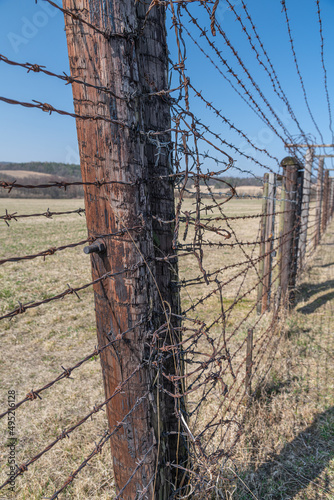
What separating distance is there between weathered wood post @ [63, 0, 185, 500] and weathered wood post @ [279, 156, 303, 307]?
3.37m

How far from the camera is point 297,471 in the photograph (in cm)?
240

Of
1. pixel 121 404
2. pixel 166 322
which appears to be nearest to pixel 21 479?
pixel 121 404

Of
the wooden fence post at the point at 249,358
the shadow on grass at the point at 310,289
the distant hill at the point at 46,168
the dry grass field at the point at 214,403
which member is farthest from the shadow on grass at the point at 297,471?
the distant hill at the point at 46,168

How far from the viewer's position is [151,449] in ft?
4.58

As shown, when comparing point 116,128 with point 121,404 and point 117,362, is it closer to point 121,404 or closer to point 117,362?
point 117,362

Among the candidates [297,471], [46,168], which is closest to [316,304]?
[297,471]

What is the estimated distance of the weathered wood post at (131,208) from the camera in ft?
3.60

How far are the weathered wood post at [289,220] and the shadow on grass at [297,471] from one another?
223 centimetres

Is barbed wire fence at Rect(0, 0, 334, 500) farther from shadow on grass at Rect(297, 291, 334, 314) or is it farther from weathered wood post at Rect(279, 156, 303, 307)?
shadow on grass at Rect(297, 291, 334, 314)

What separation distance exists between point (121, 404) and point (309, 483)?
1907mm

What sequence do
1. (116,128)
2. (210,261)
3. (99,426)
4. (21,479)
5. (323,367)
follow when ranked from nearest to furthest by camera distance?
(116,128) < (21,479) < (99,426) < (323,367) < (210,261)

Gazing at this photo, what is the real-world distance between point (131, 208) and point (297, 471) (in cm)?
249

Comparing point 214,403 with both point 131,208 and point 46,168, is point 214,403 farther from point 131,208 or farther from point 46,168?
point 46,168

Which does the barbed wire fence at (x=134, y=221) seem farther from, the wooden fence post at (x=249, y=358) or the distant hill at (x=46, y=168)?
the distant hill at (x=46, y=168)
